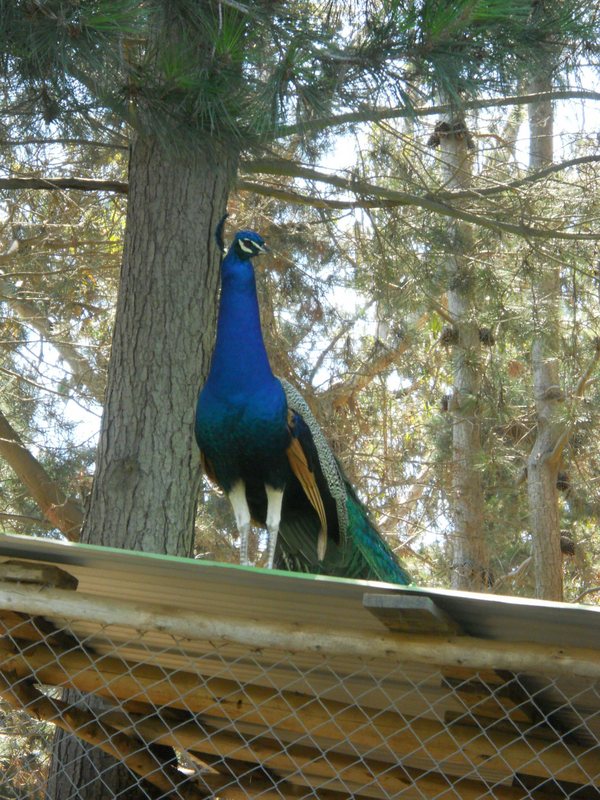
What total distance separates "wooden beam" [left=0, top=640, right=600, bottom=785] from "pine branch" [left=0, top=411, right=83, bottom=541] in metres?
3.84

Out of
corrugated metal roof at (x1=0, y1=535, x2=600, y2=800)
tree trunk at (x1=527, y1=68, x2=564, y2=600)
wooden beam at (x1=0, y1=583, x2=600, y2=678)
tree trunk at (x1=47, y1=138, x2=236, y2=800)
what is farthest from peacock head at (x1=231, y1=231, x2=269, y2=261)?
tree trunk at (x1=527, y1=68, x2=564, y2=600)

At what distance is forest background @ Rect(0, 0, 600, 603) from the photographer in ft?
13.4

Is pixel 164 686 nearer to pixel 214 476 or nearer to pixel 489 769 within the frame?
pixel 489 769

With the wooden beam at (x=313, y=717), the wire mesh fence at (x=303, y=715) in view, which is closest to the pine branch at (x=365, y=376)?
the wire mesh fence at (x=303, y=715)

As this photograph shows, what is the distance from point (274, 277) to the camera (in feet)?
25.1

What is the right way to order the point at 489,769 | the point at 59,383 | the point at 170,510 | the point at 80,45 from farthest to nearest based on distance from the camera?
the point at 59,383 → the point at 170,510 → the point at 80,45 → the point at 489,769

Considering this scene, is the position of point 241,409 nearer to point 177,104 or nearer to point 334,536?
point 334,536

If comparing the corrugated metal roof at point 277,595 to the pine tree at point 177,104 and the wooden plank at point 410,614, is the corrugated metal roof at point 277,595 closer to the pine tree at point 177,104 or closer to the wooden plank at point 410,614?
the wooden plank at point 410,614

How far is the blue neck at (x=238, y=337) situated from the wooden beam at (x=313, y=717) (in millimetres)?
1388

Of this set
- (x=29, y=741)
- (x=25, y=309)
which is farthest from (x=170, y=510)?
(x=25, y=309)

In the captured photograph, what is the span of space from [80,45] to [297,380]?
4.64 meters

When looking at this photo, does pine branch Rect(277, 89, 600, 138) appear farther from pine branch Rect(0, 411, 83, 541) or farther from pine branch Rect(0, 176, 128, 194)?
pine branch Rect(0, 411, 83, 541)

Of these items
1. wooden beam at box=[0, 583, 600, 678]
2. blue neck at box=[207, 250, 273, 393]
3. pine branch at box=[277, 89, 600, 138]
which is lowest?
wooden beam at box=[0, 583, 600, 678]

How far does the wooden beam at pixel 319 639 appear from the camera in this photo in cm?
256
